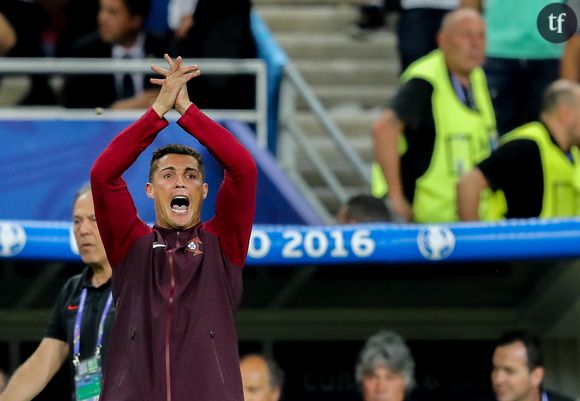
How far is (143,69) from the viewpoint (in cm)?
848

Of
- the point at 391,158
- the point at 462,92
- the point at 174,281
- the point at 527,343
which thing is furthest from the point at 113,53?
the point at 174,281

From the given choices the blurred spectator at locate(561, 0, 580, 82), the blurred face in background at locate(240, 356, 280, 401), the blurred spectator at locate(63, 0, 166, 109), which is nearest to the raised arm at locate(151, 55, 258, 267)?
the blurred face in background at locate(240, 356, 280, 401)

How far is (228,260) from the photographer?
5.49m

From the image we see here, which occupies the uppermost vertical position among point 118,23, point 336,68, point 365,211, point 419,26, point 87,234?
point 336,68

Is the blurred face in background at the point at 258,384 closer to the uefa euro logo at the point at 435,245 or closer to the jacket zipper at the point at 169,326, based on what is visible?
the uefa euro logo at the point at 435,245

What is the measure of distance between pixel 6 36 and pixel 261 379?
283cm

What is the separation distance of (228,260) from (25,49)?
424 cm

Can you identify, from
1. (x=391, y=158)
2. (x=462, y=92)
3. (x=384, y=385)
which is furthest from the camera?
(x=462, y=92)

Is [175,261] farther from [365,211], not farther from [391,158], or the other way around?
[391,158]

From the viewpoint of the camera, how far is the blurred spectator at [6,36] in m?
9.13

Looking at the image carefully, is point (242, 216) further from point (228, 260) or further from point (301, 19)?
point (301, 19)

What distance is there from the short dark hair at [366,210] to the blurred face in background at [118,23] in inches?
77.6

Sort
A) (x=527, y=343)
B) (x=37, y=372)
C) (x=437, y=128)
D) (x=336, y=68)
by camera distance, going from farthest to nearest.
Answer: (x=336, y=68) < (x=437, y=128) < (x=527, y=343) < (x=37, y=372)

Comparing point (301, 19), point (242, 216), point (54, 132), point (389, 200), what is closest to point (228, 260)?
point (242, 216)
